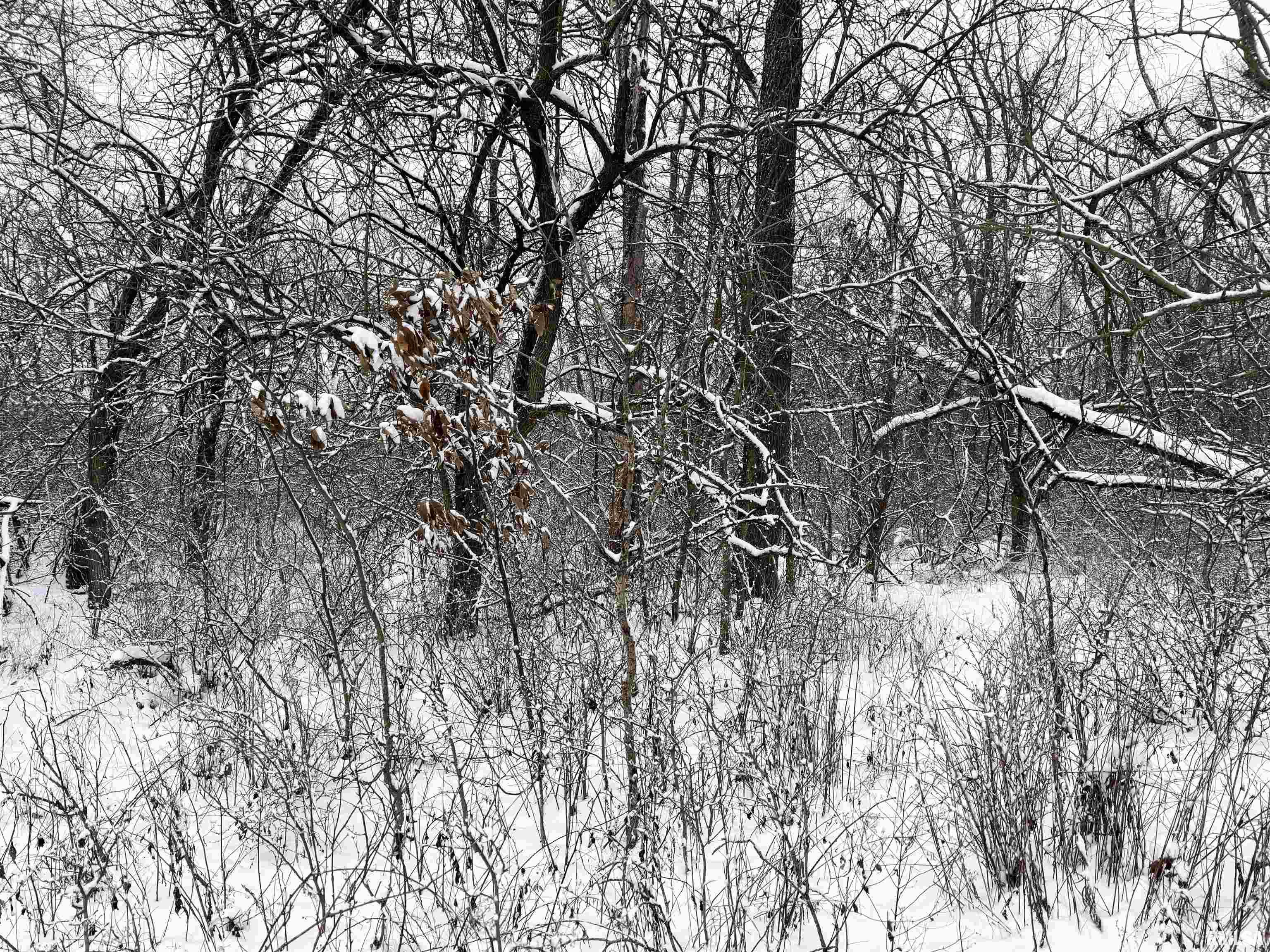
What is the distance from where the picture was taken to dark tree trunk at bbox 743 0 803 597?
247 inches

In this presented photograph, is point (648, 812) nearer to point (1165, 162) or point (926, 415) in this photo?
point (1165, 162)

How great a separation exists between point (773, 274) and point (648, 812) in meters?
4.65

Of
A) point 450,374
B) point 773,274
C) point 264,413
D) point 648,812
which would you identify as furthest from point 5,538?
point 773,274

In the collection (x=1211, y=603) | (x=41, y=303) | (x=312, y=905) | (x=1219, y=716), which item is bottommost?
(x=312, y=905)

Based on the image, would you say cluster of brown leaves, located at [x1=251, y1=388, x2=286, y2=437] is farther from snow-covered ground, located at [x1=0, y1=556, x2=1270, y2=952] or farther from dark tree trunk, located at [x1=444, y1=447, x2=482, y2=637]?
dark tree trunk, located at [x1=444, y1=447, x2=482, y2=637]

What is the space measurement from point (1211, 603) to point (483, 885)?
3.97m

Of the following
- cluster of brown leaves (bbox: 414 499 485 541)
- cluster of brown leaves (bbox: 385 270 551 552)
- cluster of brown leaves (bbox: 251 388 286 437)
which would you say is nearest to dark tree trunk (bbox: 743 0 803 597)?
cluster of brown leaves (bbox: 385 270 551 552)

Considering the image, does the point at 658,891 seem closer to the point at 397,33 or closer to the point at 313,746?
the point at 313,746

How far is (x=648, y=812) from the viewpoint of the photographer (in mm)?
3346

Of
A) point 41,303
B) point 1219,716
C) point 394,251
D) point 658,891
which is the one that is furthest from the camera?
point 41,303

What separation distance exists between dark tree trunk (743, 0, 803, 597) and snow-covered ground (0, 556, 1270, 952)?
179 centimetres

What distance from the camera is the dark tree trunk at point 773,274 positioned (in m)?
6.27

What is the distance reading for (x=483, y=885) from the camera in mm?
2809

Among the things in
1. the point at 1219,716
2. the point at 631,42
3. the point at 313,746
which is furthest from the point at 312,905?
the point at 631,42
